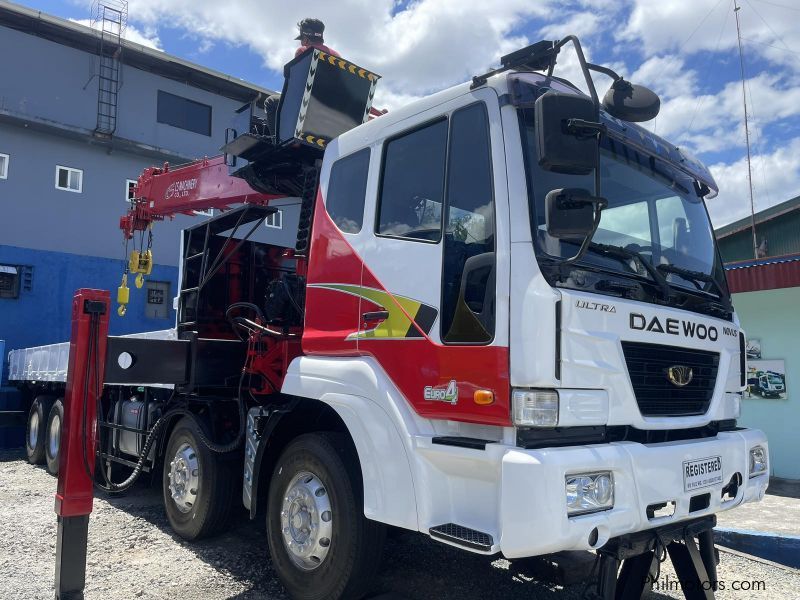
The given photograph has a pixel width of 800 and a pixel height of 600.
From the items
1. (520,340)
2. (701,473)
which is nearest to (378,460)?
(520,340)

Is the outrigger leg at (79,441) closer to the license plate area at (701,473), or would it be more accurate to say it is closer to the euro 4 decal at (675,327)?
the euro 4 decal at (675,327)

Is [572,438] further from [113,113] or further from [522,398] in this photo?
[113,113]

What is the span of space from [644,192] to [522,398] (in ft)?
5.38

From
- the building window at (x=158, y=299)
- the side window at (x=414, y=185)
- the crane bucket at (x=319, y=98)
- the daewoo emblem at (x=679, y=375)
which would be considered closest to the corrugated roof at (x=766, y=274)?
the daewoo emblem at (x=679, y=375)

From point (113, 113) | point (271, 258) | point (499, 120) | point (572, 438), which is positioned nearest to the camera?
point (572, 438)

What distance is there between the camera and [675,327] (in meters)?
3.37

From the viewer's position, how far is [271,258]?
21.1ft

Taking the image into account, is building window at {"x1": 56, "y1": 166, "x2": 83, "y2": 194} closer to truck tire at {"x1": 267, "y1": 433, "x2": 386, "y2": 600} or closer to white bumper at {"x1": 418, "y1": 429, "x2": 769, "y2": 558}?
truck tire at {"x1": 267, "y1": 433, "x2": 386, "y2": 600}

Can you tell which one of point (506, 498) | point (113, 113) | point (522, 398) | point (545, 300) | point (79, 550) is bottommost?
point (79, 550)

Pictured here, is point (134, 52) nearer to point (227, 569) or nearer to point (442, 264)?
point (227, 569)

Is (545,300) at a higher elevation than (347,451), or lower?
higher

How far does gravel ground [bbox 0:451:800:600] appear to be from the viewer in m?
4.21

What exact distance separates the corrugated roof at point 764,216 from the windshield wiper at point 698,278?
1144 centimetres

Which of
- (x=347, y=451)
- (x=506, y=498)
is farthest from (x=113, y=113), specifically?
(x=506, y=498)
